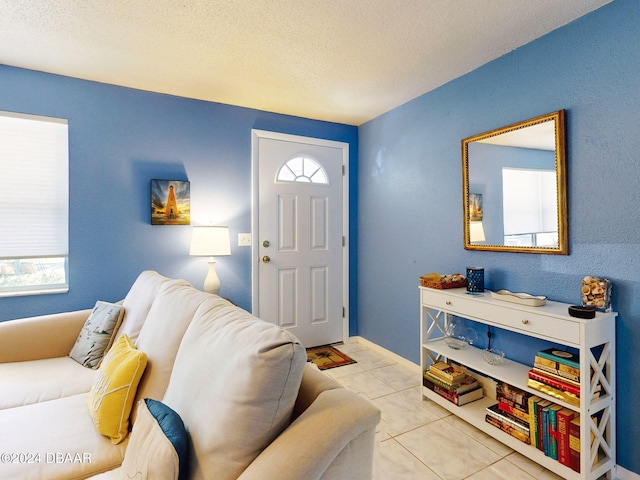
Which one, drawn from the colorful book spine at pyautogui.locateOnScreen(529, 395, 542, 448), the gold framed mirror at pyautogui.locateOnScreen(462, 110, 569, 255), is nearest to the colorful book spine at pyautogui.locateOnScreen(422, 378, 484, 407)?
the colorful book spine at pyautogui.locateOnScreen(529, 395, 542, 448)

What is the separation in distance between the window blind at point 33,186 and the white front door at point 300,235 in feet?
4.82

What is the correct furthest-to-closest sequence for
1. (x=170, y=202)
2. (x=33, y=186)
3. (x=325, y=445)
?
(x=170, y=202) → (x=33, y=186) → (x=325, y=445)

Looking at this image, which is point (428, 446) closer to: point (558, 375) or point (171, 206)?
point (558, 375)

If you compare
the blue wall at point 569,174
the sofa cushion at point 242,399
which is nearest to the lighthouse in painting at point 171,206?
the blue wall at point 569,174

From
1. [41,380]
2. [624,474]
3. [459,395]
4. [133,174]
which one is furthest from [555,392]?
[133,174]

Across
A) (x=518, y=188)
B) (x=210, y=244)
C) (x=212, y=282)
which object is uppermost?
(x=518, y=188)

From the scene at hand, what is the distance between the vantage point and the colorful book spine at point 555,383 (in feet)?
5.27

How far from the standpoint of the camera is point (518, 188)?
2.12 metres

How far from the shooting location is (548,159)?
76.7 inches

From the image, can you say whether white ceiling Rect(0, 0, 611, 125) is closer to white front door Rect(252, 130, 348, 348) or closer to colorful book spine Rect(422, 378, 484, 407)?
white front door Rect(252, 130, 348, 348)

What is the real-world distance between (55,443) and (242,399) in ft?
3.00

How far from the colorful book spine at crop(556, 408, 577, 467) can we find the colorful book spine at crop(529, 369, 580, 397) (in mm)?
124

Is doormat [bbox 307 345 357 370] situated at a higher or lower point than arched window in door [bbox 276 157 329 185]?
lower

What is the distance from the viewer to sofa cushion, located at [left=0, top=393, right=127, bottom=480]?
1.11 meters
